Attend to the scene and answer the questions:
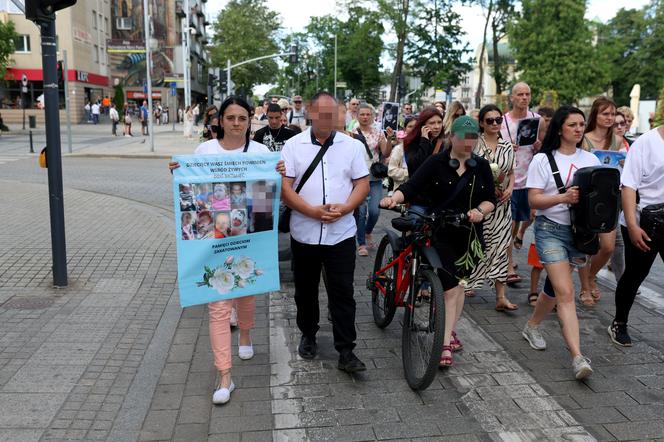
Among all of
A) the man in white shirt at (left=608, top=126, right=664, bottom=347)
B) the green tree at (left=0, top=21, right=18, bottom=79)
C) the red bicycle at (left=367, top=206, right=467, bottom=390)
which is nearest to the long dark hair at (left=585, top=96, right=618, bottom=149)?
the man in white shirt at (left=608, top=126, right=664, bottom=347)

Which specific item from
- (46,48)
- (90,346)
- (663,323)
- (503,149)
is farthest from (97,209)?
(663,323)

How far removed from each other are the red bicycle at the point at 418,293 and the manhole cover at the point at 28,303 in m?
3.10

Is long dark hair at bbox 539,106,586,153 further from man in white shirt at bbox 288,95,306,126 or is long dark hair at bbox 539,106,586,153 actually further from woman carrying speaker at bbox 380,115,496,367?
man in white shirt at bbox 288,95,306,126

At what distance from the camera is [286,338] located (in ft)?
16.9

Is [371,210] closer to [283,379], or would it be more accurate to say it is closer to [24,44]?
[283,379]

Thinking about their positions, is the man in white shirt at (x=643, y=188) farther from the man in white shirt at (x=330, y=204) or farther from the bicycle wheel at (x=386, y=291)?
the man in white shirt at (x=330, y=204)

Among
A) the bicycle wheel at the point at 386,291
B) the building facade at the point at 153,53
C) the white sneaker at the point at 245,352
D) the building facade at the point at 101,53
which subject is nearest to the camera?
the white sneaker at the point at 245,352

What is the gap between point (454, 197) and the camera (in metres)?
4.47

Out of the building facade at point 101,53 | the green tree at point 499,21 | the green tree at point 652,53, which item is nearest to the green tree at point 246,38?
the building facade at point 101,53

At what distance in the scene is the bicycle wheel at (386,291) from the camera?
5.02 m

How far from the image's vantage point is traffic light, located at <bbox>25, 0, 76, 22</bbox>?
228 inches

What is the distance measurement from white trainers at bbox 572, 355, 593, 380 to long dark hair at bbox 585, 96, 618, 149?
2384mm

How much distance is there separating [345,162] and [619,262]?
3623 millimetres

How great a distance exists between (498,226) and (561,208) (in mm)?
1192
